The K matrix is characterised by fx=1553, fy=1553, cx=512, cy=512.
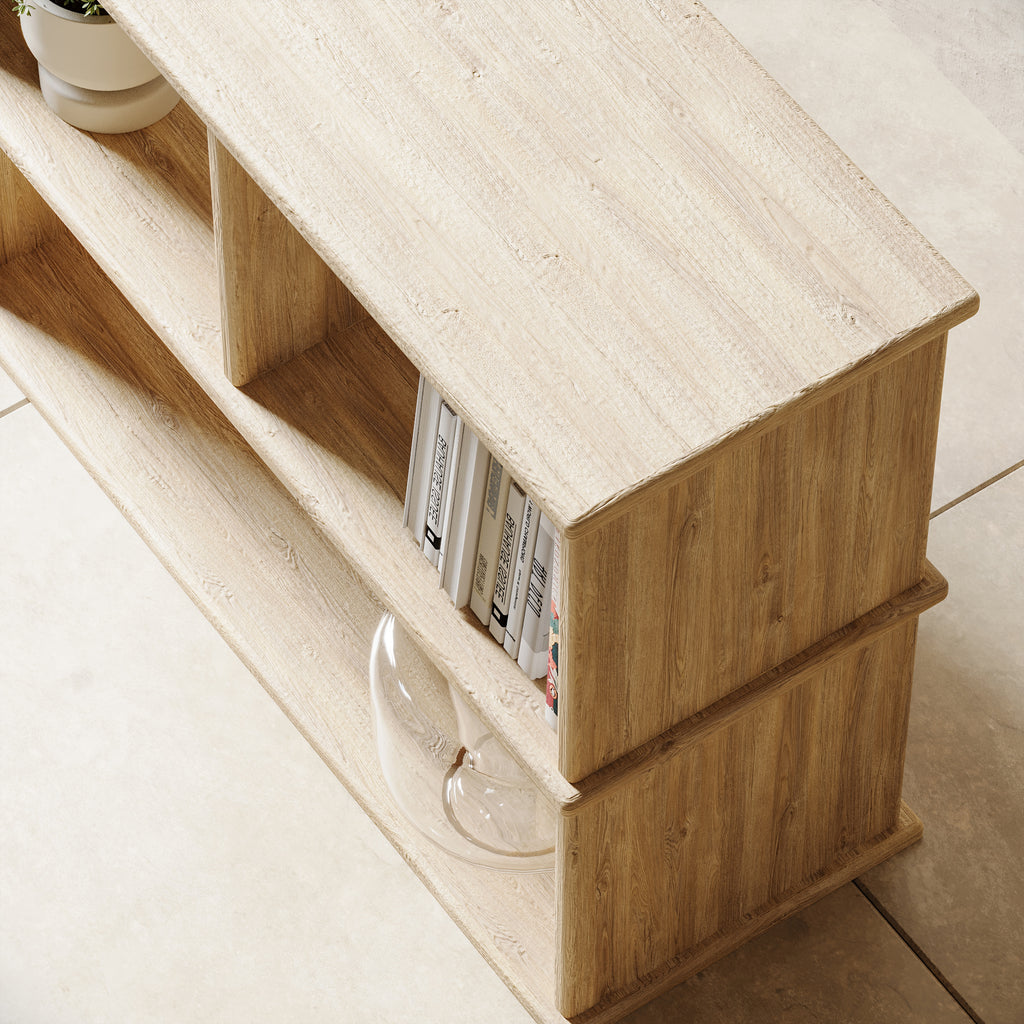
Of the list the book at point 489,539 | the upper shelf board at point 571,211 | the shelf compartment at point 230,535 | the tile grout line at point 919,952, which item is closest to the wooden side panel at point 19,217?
the shelf compartment at point 230,535

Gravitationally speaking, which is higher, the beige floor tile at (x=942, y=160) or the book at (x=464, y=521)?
the book at (x=464, y=521)

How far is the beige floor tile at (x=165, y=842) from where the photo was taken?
1893mm

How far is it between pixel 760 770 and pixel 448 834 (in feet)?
1.26

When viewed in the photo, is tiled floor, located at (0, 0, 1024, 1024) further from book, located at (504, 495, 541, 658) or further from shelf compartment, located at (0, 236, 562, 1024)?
book, located at (504, 495, 541, 658)

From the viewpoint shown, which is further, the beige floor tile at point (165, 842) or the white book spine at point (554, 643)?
Result: the beige floor tile at point (165, 842)

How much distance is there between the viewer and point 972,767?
6.65 feet

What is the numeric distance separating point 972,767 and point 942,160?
1077mm

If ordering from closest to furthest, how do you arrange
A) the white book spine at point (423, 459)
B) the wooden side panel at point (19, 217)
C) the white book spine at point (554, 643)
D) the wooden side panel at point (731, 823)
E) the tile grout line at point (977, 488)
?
the white book spine at point (554, 643) → the white book spine at point (423, 459) → the wooden side panel at point (731, 823) → the wooden side panel at point (19, 217) → the tile grout line at point (977, 488)

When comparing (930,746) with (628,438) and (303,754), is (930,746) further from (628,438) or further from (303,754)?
(628,438)

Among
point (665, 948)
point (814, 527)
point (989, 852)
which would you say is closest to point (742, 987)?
point (665, 948)

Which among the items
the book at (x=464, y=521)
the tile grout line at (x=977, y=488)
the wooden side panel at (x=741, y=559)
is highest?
the book at (x=464, y=521)

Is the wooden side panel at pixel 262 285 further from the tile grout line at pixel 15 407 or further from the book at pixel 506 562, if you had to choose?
the tile grout line at pixel 15 407


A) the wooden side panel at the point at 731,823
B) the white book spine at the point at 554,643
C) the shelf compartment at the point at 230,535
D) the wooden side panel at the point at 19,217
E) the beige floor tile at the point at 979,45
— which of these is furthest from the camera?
the beige floor tile at the point at 979,45

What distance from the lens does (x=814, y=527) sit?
1350 millimetres
